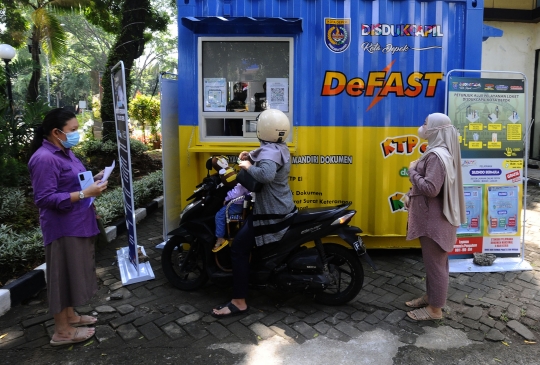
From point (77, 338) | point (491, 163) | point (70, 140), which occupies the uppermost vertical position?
point (70, 140)

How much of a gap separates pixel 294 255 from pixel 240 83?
224 centimetres

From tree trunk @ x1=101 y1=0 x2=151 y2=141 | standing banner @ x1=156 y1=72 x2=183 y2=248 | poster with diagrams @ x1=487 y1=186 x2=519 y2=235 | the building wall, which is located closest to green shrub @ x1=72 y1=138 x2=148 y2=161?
tree trunk @ x1=101 y1=0 x2=151 y2=141

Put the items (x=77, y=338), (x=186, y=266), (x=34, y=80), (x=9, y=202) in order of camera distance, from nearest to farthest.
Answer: (x=77, y=338)
(x=186, y=266)
(x=9, y=202)
(x=34, y=80)

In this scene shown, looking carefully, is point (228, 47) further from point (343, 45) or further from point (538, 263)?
point (538, 263)

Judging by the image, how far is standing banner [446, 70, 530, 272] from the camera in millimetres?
4570

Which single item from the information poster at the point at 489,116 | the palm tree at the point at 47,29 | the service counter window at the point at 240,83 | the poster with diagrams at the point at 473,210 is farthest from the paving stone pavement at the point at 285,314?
the palm tree at the point at 47,29

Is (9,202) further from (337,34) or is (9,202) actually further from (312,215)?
(337,34)

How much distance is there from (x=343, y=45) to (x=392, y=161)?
4.55 ft

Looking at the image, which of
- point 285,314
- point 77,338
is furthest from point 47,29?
point 285,314

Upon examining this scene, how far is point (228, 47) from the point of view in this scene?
15.9ft

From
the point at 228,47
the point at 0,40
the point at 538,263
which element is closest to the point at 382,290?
the point at 538,263

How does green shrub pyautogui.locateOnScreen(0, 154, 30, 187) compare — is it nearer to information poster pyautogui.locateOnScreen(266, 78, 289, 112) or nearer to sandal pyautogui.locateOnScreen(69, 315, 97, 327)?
sandal pyautogui.locateOnScreen(69, 315, 97, 327)

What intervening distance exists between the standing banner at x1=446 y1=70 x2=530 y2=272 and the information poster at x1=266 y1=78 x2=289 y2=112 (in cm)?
171

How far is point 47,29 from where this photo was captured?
13062mm
